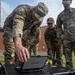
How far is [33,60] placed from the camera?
104 inches

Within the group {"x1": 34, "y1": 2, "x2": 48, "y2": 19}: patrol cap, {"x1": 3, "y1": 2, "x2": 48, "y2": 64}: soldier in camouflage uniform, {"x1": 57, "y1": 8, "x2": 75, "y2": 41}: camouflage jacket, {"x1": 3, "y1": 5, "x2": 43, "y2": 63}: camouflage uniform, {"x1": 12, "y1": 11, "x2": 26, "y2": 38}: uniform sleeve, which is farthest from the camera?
{"x1": 57, "y1": 8, "x2": 75, "y2": 41}: camouflage jacket

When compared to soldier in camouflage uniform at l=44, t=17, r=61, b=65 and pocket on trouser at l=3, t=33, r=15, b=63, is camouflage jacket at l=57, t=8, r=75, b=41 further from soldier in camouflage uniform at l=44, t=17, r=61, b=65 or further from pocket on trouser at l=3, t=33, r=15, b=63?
soldier in camouflage uniform at l=44, t=17, r=61, b=65

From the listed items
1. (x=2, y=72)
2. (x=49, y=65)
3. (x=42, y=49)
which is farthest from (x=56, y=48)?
(x=42, y=49)

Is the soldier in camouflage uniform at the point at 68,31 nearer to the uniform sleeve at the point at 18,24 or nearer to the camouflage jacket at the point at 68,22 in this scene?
the camouflage jacket at the point at 68,22

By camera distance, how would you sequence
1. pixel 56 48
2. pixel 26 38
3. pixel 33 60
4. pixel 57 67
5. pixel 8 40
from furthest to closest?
pixel 56 48
pixel 26 38
pixel 8 40
pixel 57 67
pixel 33 60

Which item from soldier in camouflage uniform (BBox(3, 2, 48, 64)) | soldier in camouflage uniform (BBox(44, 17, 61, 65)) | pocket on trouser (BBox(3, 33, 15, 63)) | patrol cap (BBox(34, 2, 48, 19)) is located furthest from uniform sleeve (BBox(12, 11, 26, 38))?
soldier in camouflage uniform (BBox(44, 17, 61, 65))

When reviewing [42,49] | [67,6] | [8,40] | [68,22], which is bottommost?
[42,49]

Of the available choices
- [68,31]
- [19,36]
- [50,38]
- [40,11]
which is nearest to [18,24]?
[19,36]

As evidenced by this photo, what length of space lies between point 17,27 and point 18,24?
0.35 feet

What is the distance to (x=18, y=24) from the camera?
120 inches

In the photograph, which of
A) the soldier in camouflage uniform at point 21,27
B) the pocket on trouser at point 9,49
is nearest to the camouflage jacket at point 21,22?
the soldier in camouflage uniform at point 21,27

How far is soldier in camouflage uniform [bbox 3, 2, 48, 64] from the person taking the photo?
2.37 meters

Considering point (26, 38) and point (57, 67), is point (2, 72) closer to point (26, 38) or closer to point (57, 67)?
point (57, 67)

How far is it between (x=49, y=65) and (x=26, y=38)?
4.79 ft
